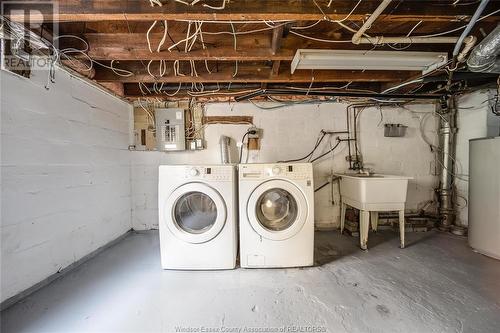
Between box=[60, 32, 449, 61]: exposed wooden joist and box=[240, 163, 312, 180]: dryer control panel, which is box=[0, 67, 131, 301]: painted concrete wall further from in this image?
box=[240, 163, 312, 180]: dryer control panel

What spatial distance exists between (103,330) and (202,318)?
59 centimetres

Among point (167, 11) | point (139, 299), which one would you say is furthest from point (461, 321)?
point (167, 11)

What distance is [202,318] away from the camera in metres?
1.42

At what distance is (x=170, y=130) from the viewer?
303 centimetres

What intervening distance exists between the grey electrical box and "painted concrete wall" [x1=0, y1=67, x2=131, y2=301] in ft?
1.78

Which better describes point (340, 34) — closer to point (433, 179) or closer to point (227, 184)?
point (227, 184)

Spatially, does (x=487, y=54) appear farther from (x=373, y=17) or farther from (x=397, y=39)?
(x=373, y=17)

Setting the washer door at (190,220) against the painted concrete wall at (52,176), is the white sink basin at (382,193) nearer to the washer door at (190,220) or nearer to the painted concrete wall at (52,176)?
the washer door at (190,220)

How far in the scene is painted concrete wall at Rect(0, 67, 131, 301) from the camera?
5.02 ft

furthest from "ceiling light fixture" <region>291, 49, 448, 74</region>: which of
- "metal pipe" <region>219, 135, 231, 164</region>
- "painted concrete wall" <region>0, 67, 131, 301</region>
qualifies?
"painted concrete wall" <region>0, 67, 131, 301</region>

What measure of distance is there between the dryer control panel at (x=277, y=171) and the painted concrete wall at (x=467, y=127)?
8.22ft

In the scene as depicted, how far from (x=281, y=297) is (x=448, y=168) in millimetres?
3006

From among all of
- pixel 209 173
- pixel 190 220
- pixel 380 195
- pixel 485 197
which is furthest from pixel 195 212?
pixel 485 197

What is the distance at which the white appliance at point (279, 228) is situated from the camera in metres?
1.99
